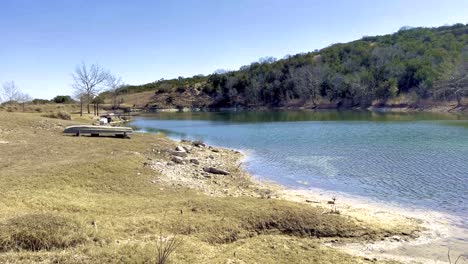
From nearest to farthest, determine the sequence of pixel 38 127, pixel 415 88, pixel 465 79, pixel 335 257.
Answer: pixel 335 257
pixel 38 127
pixel 465 79
pixel 415 88

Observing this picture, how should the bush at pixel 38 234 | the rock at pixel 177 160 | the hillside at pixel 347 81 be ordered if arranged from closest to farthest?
the bush at pixel 38 234 < the rock at pixel 177 160 < the hillside at pixel 347 81

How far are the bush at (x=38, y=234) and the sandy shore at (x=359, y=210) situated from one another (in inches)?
219

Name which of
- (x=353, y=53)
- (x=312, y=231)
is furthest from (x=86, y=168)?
(x=353, y=53)

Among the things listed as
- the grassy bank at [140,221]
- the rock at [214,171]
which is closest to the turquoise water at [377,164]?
the rock at [214,171]

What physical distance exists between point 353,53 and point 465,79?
5095cm

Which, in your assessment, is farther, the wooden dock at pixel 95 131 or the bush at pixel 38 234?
the wooden dock at pixel 95 131

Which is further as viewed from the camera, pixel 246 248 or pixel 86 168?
pixel 86 168

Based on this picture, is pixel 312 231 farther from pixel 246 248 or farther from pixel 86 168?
pixel 86 168

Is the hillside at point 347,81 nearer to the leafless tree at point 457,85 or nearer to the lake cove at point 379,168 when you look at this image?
the leafless tree at point 457,85

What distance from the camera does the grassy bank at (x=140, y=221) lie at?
23.9 ft

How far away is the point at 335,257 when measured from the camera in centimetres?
802

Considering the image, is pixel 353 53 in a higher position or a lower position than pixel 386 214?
A: higher

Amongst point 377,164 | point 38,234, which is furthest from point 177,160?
point 38,234

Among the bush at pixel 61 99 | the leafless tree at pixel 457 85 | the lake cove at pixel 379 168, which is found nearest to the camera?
the lake cove at pixel 379 168
